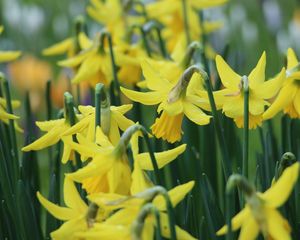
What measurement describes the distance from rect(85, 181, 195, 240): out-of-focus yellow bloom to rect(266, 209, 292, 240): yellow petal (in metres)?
0.17

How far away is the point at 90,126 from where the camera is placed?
1.94 metres

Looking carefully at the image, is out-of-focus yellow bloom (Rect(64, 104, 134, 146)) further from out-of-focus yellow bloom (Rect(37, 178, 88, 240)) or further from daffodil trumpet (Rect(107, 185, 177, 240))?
daffodil trumpet (Rect(107, 185, 177, 240))

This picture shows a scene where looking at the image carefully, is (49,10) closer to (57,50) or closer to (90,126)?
(57,50)

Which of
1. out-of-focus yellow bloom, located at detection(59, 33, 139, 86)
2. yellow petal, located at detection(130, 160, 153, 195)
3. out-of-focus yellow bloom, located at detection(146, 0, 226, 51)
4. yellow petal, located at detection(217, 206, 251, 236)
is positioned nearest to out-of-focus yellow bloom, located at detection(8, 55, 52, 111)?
out-of-focus yellow bloom, located at detection(146, 0, 226, 51)

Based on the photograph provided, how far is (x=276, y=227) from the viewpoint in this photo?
1.48m

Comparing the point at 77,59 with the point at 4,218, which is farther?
the point at 77,59

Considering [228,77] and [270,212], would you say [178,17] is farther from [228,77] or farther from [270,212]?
[270,212]

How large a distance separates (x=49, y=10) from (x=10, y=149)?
5.15 meters

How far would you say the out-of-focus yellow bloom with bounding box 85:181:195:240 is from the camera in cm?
155

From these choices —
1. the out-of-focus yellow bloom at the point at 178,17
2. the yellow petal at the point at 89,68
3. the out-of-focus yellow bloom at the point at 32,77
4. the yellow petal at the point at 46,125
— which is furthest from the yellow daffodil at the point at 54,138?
the out-of-focus yellow bloom at the point at 32,77

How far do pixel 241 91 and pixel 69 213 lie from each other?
0.55m

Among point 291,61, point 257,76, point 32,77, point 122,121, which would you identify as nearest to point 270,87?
point 257,76

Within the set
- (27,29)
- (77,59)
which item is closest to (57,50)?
(77,59)

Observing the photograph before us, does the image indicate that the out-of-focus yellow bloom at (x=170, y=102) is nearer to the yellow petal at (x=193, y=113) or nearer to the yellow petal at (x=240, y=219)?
the yellow petal at (x=193, y=113)
